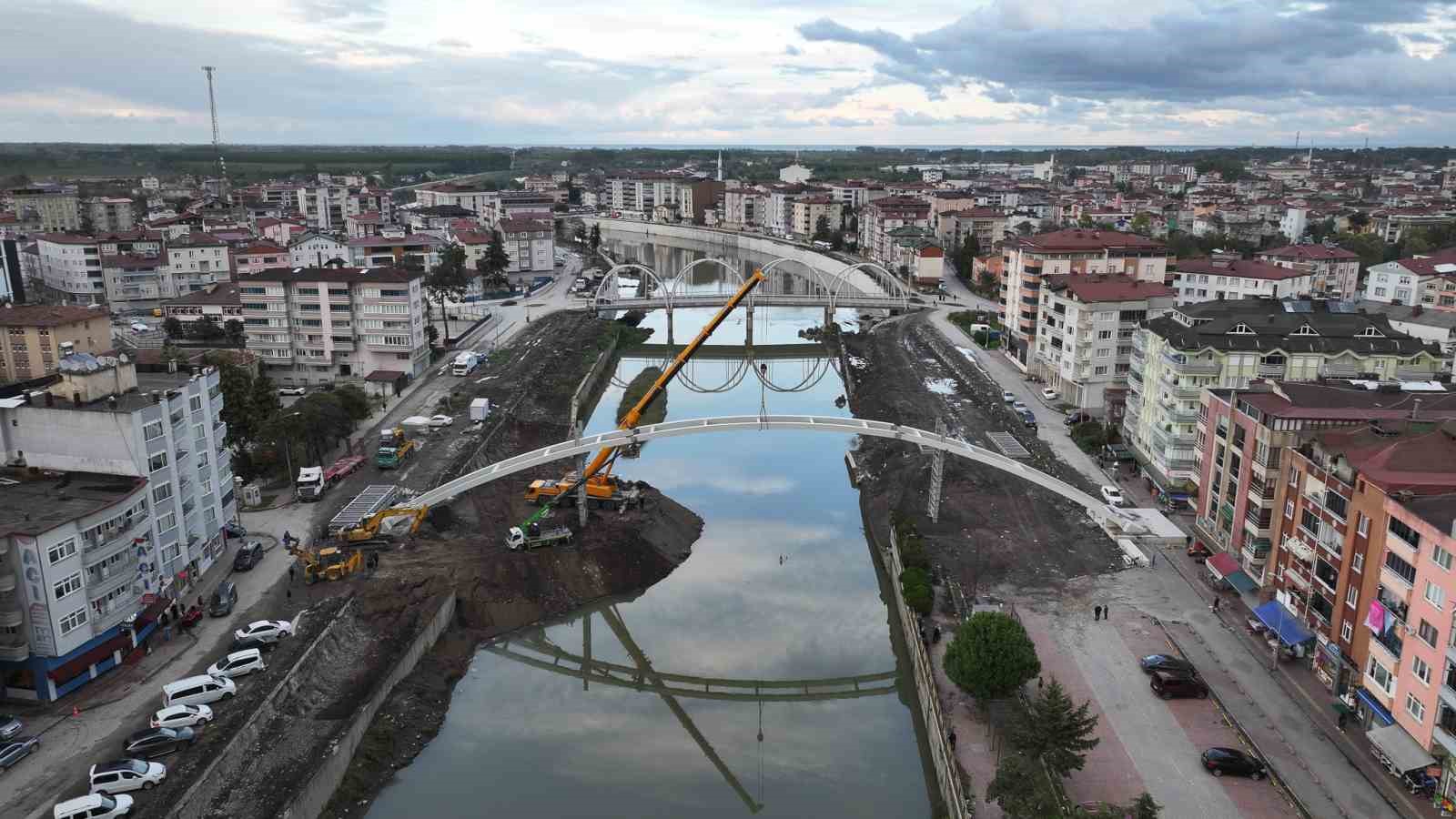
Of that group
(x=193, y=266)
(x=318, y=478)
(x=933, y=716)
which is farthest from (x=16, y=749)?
(x=193, y=266)

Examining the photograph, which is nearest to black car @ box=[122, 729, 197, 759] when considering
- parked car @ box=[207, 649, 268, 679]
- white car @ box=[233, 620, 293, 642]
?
parked car @ box=[207, 649, 268, 679]

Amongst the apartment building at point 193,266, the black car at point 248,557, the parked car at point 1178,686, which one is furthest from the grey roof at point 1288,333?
the apartment building at point 193,266

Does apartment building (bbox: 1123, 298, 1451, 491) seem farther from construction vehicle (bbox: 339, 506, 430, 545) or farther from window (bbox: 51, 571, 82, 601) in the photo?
window (bbox: 51, 571, 82, 601)

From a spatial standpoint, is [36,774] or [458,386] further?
[458,386]

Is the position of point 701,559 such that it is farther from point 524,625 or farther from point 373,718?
point 373,718

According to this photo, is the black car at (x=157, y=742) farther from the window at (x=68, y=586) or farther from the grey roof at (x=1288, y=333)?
the grey roof at (x=1288, y=333)

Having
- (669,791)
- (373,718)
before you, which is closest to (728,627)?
(669,791)
